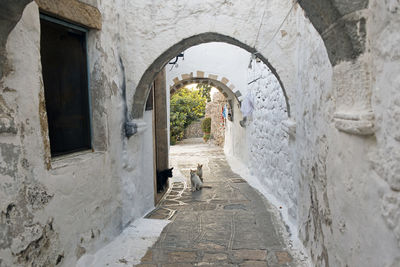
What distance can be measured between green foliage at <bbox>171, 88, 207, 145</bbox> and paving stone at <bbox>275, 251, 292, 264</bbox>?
45.6ft

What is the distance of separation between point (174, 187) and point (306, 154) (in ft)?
12.2

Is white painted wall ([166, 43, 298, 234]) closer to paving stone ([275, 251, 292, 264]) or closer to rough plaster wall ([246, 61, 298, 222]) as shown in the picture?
rough plaster wall ([246, 61, 298, 222])

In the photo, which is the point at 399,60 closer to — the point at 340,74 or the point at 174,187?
the point at 340,74

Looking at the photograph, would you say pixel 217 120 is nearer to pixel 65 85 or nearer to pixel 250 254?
pixel 250 254

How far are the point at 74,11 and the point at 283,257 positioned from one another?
2.96 meters

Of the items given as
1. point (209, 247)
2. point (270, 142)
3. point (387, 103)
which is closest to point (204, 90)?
point (270, 142)

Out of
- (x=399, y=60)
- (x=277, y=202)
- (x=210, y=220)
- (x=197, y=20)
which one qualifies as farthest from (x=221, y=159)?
(x=399, y=60)

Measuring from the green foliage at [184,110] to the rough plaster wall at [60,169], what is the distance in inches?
524

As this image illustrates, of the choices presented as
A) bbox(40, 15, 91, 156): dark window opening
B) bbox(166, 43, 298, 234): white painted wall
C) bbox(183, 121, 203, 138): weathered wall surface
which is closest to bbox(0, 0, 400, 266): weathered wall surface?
bbox(40, 15, 91, 156): dark window opening

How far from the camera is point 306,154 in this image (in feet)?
9.53

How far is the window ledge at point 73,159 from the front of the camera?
2.41 meters

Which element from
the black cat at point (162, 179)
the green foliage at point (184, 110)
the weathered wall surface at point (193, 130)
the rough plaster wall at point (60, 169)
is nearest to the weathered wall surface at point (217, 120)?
the green foliage at point (184, 110)

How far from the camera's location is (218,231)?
143 inches

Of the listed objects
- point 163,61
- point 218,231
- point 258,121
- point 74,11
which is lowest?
point 218,231
